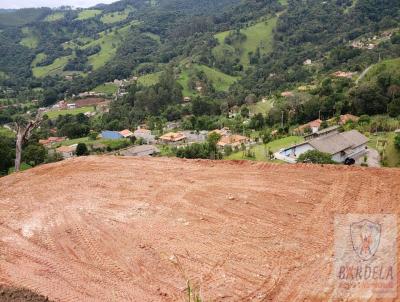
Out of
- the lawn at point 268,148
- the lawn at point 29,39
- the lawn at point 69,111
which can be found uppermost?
the lawn at point 29,39

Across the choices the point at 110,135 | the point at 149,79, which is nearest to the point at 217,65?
the point at 149,79

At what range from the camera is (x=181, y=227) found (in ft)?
31.2

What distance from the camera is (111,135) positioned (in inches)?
2096

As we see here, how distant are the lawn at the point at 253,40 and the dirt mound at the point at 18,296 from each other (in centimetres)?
8708

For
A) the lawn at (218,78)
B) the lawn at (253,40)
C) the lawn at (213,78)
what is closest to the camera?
the lawn at (213,78)

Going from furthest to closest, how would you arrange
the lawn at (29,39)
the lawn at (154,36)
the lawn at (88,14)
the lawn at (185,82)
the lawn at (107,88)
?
the lawn at (88,14) → the lawn at (29,39) → the lawn at (154,36) → the lawn at (107,88) → the lawn at (185,82)

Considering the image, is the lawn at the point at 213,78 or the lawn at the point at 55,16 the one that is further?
the lawn at the point at 55,16

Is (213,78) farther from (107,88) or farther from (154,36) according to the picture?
(154,36)

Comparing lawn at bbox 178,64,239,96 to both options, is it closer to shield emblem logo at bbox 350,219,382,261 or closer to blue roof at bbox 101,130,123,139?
blue roof at bbox 101,130,123,139

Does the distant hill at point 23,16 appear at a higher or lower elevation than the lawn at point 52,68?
higher

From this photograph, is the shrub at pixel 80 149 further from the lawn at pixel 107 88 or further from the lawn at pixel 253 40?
the lawn at pixel 253 40
